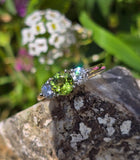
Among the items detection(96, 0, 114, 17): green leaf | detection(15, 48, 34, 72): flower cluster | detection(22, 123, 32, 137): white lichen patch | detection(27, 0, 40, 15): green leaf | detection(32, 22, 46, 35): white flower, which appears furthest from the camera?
detection(15, 48, 34, 72): flower cluster

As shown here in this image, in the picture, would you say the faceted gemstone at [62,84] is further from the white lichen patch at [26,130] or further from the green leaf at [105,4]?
the green leaf at [105,4]

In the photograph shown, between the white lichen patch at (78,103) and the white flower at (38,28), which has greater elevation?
the white flower at (38,28)

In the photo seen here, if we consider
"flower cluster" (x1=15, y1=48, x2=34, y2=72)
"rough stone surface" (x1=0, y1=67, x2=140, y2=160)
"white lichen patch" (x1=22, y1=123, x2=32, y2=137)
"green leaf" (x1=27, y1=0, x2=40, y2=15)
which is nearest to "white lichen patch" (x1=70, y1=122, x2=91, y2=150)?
"rough stone surface" (x1=0, y1=67, x2=140, y2=160)

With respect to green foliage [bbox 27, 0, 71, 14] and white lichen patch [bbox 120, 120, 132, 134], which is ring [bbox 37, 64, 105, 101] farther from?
green foliage [bbox 27, 0, 71, 14]

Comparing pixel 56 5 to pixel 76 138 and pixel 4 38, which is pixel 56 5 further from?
pixel 76 138

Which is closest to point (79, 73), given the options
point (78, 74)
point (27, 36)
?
point (78, 74)

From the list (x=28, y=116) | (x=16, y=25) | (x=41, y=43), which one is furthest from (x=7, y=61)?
(x=28, y=116)

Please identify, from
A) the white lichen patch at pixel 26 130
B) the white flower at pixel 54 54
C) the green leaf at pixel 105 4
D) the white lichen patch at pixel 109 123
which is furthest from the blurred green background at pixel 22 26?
the white lichen patch at pixel 109 123
